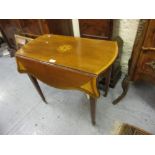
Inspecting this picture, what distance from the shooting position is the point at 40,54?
1.18 meters

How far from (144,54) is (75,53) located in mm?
526

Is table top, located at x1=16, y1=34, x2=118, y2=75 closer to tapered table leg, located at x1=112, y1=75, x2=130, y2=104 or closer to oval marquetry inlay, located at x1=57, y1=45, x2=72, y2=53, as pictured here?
oval marquetry inlay, located at x1=57, y1=45, x2=72, y2=53

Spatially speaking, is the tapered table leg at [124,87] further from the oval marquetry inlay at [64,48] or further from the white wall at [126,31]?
the oval marquetry inlay at [64,48]

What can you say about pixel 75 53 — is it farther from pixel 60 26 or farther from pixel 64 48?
pixel 60 26

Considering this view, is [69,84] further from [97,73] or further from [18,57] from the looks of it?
[18,57]

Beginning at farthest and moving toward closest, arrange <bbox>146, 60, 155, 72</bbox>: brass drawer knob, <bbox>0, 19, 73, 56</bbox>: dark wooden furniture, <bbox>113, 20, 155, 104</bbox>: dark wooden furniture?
<bbox>0, 19, 73, 56</bbox>: dark wooden furniture, <bbox>146, 60, 155, 72</bbox>: brass drawer knob, <bbox>113, 20, 155, 104</bbox>: dark wooden furniture

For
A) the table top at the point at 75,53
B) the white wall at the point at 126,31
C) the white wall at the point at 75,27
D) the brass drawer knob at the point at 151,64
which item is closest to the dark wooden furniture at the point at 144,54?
the brass drawer knob at the point at 151,64

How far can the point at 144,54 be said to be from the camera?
A: 1.05 meters

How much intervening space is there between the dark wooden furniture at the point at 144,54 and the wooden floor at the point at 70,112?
0.42m

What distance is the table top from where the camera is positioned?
99 cm

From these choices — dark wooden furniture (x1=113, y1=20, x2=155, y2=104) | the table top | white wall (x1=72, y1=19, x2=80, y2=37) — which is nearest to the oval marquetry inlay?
the table top

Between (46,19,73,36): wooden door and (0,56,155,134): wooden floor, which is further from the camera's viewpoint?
(46,19,73,36): wooden door
